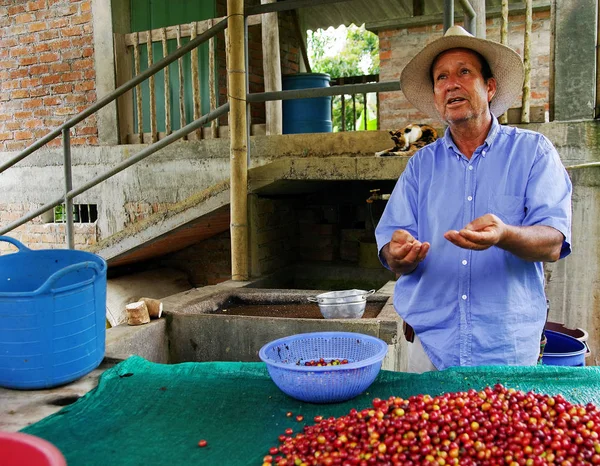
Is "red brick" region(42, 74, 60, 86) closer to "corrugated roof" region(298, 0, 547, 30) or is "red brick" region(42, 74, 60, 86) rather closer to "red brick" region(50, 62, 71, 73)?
"red brick" region(50, 62, 71, 73)

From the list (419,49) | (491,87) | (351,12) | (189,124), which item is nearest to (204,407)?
(491,87)

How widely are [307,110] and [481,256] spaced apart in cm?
398

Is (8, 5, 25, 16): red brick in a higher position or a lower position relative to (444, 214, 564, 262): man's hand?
higher

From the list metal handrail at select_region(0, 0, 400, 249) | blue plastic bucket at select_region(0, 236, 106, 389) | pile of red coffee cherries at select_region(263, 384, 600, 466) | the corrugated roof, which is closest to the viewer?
pile of red coffee cherries at select_region(263, 384, 600, 466)

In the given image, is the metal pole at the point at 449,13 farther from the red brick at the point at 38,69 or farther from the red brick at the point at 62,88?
the red brick at the point at 38,69

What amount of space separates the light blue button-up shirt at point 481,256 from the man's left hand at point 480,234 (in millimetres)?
298

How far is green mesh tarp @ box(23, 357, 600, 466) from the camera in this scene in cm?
160

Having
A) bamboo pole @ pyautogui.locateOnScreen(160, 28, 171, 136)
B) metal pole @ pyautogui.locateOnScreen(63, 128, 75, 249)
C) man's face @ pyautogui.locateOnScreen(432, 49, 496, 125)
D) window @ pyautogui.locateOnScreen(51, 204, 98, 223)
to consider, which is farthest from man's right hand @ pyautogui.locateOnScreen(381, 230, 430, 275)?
window @ pyautogui.locateOnScreen(51, 204, 98, 223)

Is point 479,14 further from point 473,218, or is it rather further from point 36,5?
point 36,5

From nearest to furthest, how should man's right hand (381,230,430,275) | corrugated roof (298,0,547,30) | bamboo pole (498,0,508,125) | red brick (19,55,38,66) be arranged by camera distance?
1. man's right hand (381,230,430,275)
2. bamboo pole (498,0,508,125)
3. red brick (19,55,38,66)
4. corrugated roof (298,0,547,30)

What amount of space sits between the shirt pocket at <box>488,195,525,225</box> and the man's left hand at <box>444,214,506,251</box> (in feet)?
1.07

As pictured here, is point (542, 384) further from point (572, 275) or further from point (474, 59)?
point (572, 275)

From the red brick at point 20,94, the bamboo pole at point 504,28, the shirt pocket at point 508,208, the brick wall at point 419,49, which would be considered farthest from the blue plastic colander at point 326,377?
the red brick at point 20,94

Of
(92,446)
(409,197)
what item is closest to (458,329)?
(409,197)
